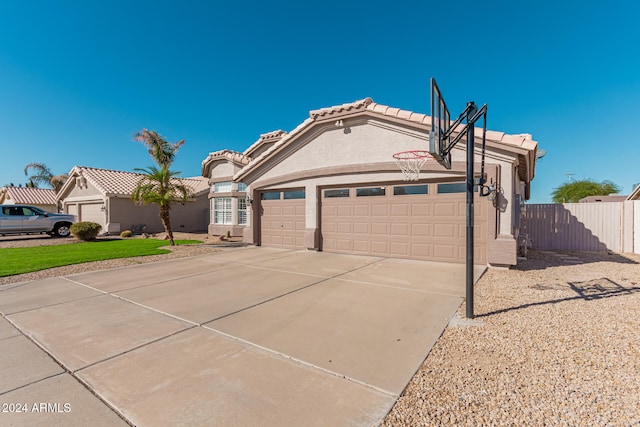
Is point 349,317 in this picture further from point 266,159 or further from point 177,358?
point 266,159

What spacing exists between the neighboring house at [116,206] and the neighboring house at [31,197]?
8.70 meters

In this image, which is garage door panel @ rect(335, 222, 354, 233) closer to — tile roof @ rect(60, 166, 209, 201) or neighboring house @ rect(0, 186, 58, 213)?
tile roof @ rect(60, 166, 209, 201)

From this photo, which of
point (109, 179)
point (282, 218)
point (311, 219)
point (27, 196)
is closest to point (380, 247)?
point (311, 219)

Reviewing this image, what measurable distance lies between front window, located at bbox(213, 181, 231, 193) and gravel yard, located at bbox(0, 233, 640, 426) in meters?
16.4

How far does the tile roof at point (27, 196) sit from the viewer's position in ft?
99.3

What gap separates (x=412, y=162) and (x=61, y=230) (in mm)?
20985

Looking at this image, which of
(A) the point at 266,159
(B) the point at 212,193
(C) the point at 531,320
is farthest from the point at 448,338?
(B) the point at 212,193

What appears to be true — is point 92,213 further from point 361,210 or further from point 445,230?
point 445,230

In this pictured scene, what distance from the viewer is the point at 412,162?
938 centimetres

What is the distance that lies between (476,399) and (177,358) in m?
3.16

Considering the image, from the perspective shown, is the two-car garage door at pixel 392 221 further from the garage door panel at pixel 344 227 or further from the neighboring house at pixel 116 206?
the neighboring house at pixel 116 206

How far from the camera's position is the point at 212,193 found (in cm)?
1983

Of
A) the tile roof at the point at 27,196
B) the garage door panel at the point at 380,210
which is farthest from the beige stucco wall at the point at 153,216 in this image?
the tile roof at the point at 27,196

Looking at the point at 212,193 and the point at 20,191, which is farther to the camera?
the point at 20,191
